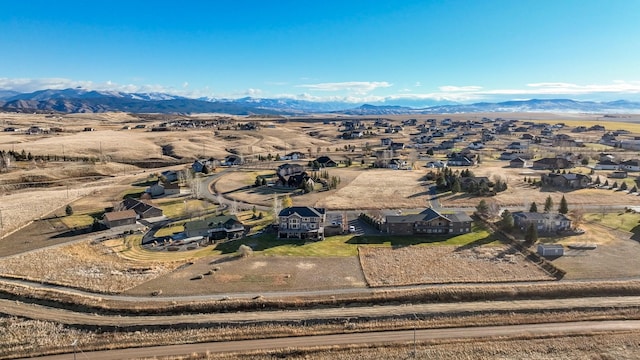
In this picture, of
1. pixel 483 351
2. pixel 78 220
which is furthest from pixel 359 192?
pixel 483 351

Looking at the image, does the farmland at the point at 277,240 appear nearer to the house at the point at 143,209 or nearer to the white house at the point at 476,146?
the house at the point at 143,209

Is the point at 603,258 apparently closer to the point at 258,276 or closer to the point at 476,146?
the point at 258,276

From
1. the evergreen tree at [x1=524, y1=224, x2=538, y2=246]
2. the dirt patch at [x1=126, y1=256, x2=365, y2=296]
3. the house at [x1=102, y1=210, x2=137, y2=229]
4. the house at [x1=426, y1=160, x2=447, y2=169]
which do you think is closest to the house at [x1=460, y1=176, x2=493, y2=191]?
the evergreen tree at [x1=524, y1=224, x2=538, y2=246]

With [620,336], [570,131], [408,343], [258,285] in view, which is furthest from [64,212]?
[570,131]

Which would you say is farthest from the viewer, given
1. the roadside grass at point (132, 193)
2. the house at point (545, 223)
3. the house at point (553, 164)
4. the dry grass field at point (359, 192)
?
the house at point (553, 164)

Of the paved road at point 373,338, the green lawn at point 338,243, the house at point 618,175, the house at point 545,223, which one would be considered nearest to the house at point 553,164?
the house at point 618,175
